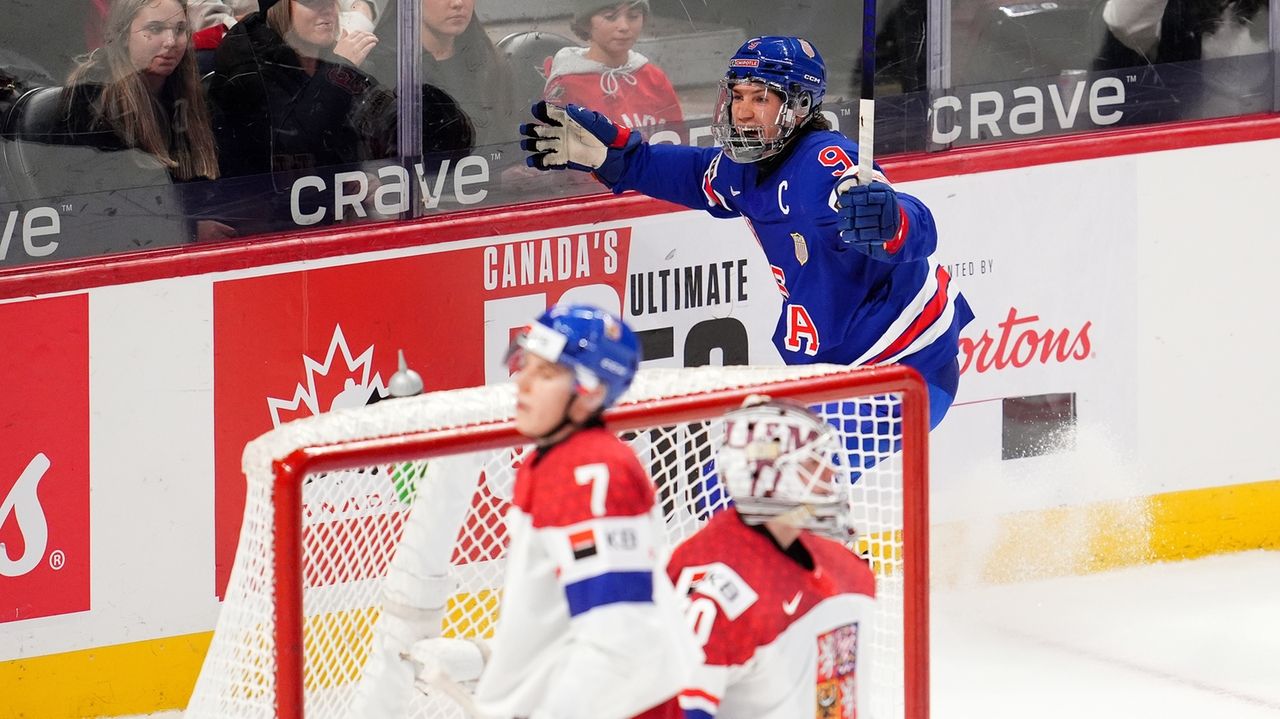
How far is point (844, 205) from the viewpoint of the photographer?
371cm

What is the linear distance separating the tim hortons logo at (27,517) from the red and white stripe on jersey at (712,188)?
58.0 inches

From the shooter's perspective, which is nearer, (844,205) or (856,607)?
(856,607)

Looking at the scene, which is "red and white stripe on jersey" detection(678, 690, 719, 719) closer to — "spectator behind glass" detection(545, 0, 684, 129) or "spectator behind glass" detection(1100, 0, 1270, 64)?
"spectator behind glass" detection(545, 0, 684, 129)

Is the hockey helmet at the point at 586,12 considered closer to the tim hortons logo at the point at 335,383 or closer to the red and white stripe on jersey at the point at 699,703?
the tim hortons logo at the point at 335,383

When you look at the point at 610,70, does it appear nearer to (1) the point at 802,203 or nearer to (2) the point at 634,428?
(1) the point at 802,203

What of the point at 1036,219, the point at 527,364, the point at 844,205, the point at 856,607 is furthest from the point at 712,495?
the point at 1036,219

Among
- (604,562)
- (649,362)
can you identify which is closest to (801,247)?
(649,362)

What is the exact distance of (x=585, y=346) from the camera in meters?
2.28

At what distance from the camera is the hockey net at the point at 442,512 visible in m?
2.71

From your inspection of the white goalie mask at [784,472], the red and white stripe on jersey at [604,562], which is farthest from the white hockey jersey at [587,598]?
the white goalie mask at [784,472]

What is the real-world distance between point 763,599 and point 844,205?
57.3 inches

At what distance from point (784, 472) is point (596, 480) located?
0.28 m

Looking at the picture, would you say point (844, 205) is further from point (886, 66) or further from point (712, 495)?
point (886, 66)

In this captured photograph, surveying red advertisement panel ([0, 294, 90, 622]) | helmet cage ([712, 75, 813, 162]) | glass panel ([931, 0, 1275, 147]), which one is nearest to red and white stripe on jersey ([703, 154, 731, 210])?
helmet cage ([712, 75, 813, 162])
